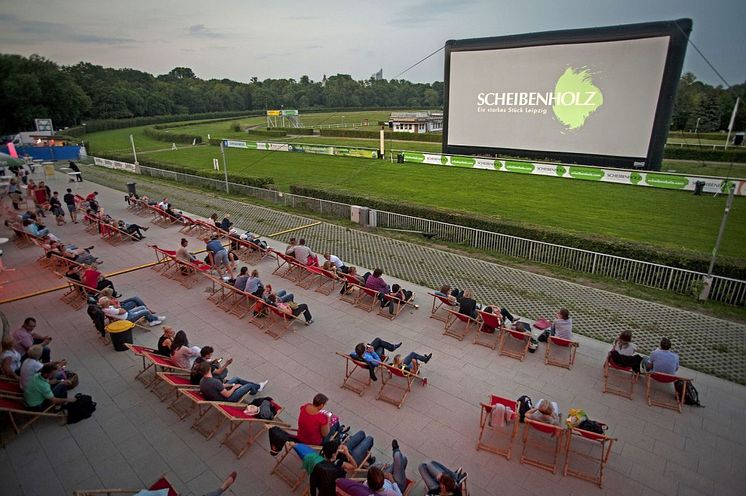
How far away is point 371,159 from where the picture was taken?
121 feet

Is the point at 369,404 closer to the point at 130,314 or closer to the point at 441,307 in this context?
the point at 441,307

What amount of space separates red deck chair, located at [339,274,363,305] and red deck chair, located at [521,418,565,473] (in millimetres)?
5443

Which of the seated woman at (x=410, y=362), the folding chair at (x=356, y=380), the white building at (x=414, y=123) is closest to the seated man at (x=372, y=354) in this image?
the folding chair at (x=356, y=380)

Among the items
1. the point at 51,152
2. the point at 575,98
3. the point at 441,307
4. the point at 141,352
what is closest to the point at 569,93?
the point at 575,98

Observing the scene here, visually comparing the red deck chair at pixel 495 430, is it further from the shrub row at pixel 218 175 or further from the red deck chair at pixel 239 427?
the shrub row at pixel 218 175

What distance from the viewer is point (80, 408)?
693cm

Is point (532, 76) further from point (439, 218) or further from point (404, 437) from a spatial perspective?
point (404, 437)

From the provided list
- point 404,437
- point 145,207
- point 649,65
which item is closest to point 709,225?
point 649,65

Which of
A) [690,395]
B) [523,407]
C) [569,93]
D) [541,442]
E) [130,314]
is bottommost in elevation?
[541,442]

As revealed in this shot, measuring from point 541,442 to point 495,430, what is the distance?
701mm

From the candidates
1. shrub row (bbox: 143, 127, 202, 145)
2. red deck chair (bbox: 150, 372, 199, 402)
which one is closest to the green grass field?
red deck chair (bbox: 150, 372, 199, 402)

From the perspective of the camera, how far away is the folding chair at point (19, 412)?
651 centimetres

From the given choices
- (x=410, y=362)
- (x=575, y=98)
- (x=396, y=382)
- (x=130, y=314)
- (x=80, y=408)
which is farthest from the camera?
(x=575, y=98)

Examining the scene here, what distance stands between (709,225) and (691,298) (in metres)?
9.12
